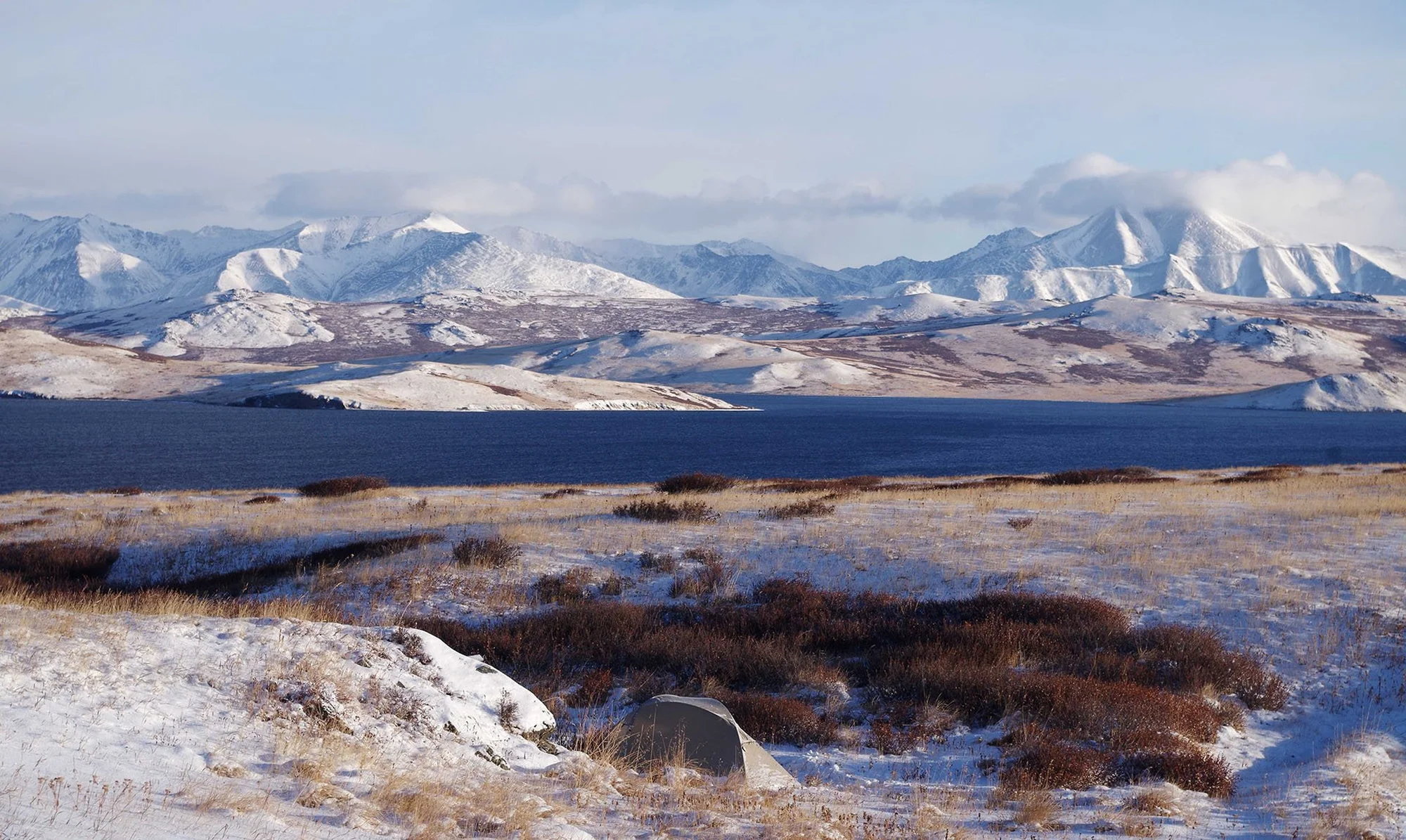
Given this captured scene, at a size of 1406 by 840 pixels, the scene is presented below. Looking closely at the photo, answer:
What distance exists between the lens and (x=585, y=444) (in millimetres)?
91125

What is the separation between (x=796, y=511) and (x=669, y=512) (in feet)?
11.1

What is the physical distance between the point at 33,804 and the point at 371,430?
10239 cm

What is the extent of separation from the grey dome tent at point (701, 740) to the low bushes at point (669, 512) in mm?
13571

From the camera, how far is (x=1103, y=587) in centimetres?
1773

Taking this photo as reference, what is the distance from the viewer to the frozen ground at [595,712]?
7.84m

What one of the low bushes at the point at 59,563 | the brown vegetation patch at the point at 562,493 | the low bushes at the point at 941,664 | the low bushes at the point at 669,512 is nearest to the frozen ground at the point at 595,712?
the low bushes at the point at 941,664

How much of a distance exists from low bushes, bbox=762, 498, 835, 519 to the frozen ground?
2.93 m

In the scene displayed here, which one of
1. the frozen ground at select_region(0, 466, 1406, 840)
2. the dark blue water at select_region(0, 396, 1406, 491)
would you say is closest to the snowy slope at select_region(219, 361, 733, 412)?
the dark blue water at select_region(0, 396, 1406, 491)

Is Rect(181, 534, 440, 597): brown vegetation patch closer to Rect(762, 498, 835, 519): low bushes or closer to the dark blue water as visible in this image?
Rect(762, 498, 835, 519): low bushes

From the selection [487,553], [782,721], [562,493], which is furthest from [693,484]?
[782,721]

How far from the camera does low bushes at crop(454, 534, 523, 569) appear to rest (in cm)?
1941

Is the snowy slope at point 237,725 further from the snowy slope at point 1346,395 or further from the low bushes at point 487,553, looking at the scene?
the snowy slope at point 1346,395

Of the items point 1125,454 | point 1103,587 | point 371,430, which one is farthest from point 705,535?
point 371,430

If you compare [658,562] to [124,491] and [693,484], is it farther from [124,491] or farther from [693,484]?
[124,491]
